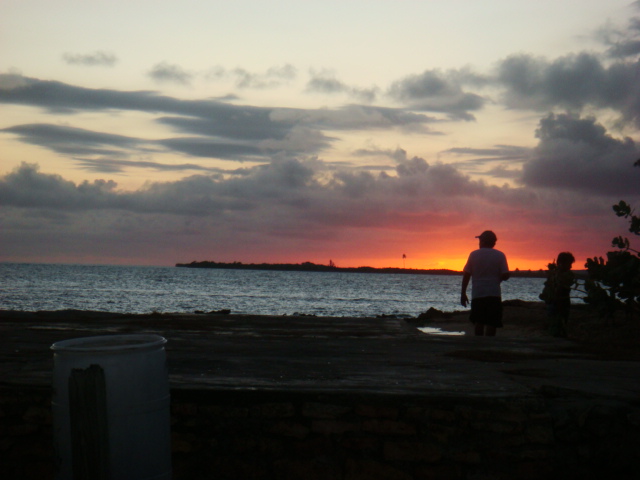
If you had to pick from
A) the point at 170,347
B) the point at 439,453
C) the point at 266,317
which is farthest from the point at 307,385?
the point at 266,317

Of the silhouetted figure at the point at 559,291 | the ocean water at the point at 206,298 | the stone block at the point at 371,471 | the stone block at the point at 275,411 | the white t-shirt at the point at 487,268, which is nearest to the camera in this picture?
the stone block at the point at 371,471

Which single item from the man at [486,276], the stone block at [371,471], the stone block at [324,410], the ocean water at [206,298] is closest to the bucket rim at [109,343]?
the stone block at [324,410]

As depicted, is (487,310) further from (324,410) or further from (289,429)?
(289,429)

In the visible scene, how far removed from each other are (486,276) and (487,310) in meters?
0.49

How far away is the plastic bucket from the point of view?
291 cm

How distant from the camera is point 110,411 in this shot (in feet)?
9.73

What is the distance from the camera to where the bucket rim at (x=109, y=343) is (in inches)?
117

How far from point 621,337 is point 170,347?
8197mm

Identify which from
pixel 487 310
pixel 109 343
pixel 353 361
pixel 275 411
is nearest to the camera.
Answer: pixel 109 343

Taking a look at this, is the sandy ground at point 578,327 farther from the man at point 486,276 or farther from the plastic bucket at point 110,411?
the plastic bucket at point 110,411

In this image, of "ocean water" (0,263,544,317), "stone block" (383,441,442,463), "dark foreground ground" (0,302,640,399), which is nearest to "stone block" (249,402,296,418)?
"dark foreground ground" (0,302,640,399)

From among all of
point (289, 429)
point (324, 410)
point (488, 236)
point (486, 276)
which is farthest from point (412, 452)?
point (488, 236)

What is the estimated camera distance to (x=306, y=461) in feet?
14.4

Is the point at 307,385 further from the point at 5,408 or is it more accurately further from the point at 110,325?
the point at 110,325
